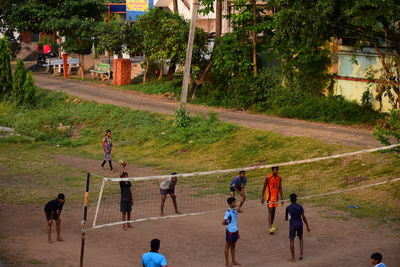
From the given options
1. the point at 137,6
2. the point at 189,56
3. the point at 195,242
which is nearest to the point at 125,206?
the point at 195,242

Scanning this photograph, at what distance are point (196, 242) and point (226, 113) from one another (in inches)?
755

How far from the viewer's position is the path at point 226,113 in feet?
98.0

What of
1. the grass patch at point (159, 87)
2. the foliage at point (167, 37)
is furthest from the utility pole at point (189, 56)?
the grass patch at point (159, 87)

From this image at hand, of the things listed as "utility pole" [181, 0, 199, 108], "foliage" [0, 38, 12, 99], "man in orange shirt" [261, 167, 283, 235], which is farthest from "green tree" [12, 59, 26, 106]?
"man in orange shirt" [261, 167, 283, 235]

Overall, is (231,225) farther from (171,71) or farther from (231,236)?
(171,71)

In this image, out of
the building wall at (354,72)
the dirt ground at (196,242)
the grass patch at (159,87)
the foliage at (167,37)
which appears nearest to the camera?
the dirt ground at (196,242)

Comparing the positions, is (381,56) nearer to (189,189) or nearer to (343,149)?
(343,149)

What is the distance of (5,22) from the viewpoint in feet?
197

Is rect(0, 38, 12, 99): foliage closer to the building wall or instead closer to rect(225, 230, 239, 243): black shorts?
the building wall

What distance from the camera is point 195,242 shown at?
60.9 feet

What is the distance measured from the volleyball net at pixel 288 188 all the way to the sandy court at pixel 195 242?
0.89 metres

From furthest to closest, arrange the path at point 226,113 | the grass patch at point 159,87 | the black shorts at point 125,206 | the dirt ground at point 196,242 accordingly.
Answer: the grass patch at point 159,87 → the path at point 226,113 → the black shorts at point 125,206 → the dirt ground at point 196,242

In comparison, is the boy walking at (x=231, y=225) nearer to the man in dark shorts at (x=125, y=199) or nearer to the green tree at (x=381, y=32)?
the man in dark shorts at (x=125, y=199)

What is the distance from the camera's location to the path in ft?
98.0
